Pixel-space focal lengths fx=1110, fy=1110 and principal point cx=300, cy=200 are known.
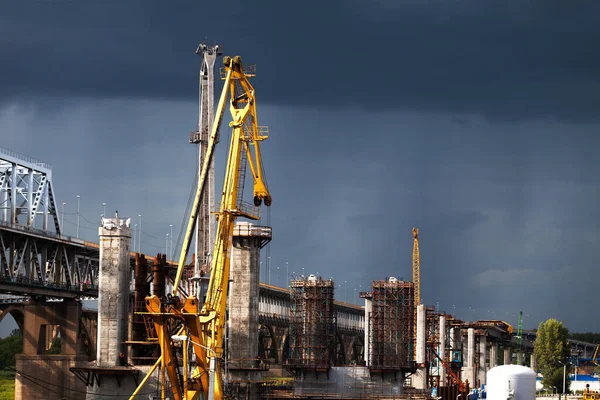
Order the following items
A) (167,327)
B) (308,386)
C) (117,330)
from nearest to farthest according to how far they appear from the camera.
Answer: (167,327) < (117,330) < (308,386)

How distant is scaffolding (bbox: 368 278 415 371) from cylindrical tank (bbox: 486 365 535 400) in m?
82.8

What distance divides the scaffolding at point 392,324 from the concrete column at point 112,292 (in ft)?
134

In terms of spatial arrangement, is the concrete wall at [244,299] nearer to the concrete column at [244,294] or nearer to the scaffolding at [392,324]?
the concrete column at [244,294]

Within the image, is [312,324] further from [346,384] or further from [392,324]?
[392,324]

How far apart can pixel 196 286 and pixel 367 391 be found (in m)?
41.2

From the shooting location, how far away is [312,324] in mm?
147000

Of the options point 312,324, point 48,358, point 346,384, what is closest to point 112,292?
point 312,324

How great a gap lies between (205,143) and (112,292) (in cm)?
2097

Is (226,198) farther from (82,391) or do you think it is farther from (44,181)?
(44,181)

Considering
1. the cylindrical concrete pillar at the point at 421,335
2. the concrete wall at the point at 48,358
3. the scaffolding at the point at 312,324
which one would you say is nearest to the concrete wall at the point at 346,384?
the scaffolding at the point at 312,324

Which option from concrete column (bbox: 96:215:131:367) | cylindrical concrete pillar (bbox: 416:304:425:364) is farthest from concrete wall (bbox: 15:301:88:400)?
cylindrical concrete pillar (bbox: 416:304:425:364)

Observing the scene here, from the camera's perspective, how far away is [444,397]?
158 m

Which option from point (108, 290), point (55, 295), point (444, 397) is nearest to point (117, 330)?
point (108, 290)

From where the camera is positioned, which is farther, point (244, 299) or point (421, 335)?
point (421, 335)
